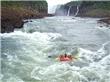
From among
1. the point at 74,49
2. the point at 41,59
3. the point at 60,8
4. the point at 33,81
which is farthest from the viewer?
the point at 60,8

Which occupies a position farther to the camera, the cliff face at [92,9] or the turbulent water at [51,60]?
the cliff face at [92,9]

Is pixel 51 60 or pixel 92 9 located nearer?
pixel 51 60

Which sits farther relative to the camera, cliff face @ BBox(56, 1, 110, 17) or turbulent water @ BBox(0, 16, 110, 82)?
cliff face @ BBox(56, 1, 110, 17)

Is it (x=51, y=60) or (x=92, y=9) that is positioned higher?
(x=51, y=60)

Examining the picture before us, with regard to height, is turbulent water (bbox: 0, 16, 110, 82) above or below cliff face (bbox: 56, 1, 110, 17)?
above

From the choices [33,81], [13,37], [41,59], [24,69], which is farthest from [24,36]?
[33,81]

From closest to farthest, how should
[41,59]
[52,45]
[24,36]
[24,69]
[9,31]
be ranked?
[24,69]
[41,59]
[52,45]
[24,36]
[9,31]

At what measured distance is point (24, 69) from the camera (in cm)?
1488

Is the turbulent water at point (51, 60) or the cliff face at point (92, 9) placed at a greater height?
the turbulent water at point (51, 60)

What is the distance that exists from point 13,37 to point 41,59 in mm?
7738

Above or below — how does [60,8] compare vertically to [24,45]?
below

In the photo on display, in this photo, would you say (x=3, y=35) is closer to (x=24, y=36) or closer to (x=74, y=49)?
(x=24, y=36)

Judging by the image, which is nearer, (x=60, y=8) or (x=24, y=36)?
(x=24, y=36)

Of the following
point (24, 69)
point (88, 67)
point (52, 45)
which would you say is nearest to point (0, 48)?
point (52, 45)
